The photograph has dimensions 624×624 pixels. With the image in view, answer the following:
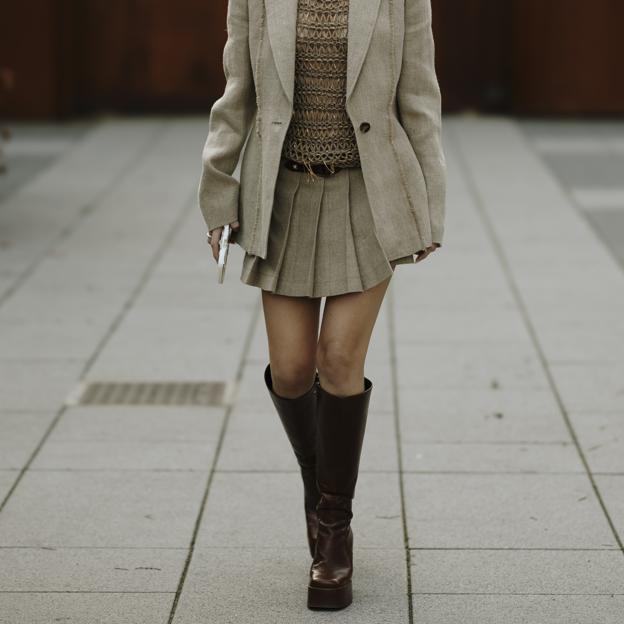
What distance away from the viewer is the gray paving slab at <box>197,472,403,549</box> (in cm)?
439

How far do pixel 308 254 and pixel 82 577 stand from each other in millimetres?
1196

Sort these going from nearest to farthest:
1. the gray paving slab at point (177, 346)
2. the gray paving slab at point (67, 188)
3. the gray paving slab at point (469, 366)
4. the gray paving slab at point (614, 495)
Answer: the gray paving slab at point (614, 495) < the gray paving slab at point (469, 366) < the gray paving slab at point (177, 346) < the gray paving slab at point (67, 188)

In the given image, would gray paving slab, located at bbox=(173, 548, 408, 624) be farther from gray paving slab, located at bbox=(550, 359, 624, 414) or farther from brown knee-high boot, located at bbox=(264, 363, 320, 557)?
gray paving slab, located at bbox=(550, 359, 624, 414)

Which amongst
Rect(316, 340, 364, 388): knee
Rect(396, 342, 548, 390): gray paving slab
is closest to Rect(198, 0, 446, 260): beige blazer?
Rect(316, 340, 364, 388): knee

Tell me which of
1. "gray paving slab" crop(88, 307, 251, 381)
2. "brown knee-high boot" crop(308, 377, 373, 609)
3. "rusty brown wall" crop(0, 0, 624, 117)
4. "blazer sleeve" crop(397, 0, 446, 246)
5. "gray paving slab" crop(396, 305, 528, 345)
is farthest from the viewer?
"rusty brown wall" crop(0, 0, 624, 117)

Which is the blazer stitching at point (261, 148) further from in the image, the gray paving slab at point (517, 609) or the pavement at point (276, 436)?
the gray paving slab at point (517, 609)

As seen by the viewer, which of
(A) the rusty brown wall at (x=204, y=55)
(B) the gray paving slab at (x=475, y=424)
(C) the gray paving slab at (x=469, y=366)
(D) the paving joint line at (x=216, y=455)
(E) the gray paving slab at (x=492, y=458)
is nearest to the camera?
(D) the paving joint line at (x=216, y=455)

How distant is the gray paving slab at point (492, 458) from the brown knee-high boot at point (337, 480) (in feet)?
3.65

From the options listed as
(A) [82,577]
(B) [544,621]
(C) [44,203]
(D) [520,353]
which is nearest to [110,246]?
(C) [44,203]

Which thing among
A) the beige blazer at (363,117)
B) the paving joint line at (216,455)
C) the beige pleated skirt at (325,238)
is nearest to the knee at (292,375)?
the beige pleated skirt at (325,238)

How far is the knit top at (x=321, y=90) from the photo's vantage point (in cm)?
372

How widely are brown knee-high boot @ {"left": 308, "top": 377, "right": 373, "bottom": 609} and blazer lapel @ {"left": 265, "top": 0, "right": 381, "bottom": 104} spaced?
2.92 feet

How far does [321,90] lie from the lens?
12.3 ft

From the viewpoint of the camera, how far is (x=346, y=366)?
3.88 metres
